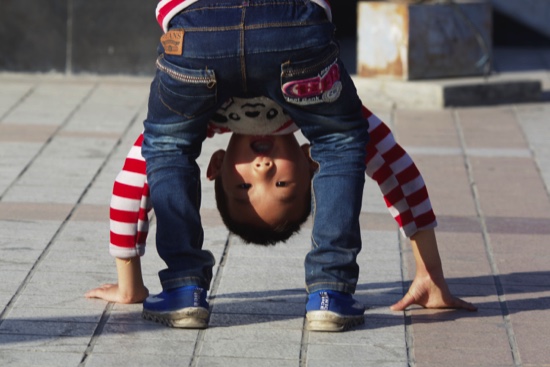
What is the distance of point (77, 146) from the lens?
6.81 metres

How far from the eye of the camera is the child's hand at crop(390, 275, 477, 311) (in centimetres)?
421

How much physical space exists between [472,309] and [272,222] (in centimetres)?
84

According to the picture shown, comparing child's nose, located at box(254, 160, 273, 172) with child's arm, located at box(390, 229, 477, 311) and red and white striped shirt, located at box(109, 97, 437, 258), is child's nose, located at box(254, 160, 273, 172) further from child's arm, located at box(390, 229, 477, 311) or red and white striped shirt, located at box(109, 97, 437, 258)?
child's arm, located at box(390, 229, 477, 311)

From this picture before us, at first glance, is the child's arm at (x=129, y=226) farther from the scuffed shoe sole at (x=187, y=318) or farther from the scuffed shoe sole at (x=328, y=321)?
the scuffed shoe sole at (x=328, y=321)

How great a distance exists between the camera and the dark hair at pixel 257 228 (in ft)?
13.0

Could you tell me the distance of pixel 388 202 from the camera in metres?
4.18

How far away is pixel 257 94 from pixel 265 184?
0.34m

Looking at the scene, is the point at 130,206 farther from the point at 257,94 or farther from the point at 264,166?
the point at 257,94

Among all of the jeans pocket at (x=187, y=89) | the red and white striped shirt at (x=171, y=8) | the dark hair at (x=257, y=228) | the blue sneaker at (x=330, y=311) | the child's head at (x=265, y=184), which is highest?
the red and white striped shirt at (x=171, y=8)

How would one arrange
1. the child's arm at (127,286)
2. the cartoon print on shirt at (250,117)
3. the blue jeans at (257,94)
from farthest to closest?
the child's arm at (127,286)
the cartoon print on shirt at (250,117)
the blue jeans at (257,94)

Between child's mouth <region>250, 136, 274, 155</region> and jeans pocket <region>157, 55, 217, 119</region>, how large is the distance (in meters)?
0.30

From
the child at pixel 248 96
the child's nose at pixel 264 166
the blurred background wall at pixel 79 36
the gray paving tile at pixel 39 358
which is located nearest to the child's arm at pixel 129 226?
the child at pixel 248 96

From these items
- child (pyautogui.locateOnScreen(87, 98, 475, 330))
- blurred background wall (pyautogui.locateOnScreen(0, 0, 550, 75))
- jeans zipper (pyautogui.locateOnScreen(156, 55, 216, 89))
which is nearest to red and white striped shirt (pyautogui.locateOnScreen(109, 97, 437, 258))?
child (pyautogui.locateOnScreen(87, 98, 475, 330))

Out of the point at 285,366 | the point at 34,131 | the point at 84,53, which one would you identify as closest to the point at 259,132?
the point at 285,366
